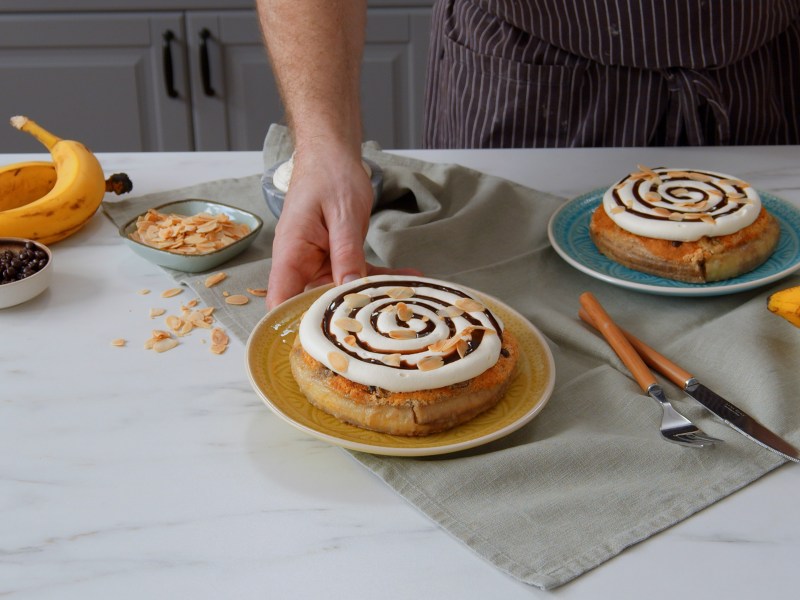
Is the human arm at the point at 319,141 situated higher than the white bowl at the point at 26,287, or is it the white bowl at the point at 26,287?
the human arm at the point at 319,141

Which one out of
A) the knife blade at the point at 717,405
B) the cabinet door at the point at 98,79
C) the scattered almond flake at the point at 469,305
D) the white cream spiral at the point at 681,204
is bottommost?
the cabinet door at the point at 98,79

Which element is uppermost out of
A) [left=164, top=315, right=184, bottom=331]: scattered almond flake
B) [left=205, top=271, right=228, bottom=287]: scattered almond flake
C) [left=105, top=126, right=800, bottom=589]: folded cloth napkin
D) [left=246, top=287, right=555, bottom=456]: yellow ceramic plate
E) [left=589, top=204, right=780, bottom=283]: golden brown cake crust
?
[left=589, top=204, right=780, bottom=283]: golden brown cake crust

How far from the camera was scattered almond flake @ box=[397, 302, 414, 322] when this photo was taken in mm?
1003

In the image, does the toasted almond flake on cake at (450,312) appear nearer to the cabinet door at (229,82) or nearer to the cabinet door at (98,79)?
the cabinet door at (229,82)

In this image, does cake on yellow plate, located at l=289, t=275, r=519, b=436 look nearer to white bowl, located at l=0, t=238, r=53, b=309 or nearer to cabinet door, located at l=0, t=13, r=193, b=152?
white bowl, located at l=0, t=238, r=53, b=309

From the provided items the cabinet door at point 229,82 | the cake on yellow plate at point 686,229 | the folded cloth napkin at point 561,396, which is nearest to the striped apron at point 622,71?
the folded cloth napkin at point 561,396

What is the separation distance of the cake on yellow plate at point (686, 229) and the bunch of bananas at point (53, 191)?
0.79 metres

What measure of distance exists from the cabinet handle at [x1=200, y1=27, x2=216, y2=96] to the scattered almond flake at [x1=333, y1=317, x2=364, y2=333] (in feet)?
A: 6.71

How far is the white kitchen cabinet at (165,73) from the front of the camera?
2.79 m

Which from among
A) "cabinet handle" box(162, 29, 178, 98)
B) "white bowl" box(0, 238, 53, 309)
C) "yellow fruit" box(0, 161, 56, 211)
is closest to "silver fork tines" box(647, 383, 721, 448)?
"white bowl" box(0, 238, 53, 309)

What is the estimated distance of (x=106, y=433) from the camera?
3.20 ft

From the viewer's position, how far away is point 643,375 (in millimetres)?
1048

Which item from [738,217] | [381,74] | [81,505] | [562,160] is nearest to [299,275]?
[81,505]

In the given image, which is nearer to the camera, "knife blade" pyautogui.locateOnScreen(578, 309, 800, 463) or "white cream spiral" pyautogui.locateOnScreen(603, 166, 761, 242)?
"knife blade" pyautogui.locateOnScreen(578, 309, 800, 463)
